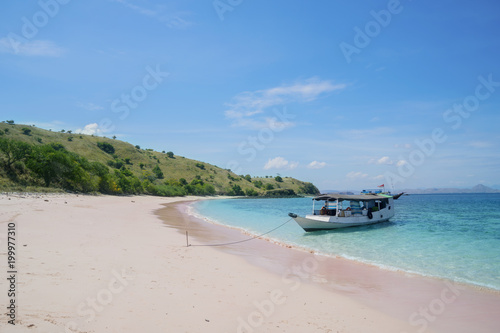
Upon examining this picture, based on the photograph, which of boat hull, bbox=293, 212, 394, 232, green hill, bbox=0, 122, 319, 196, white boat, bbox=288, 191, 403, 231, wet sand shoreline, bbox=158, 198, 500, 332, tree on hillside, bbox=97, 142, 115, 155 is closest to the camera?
wet sand shoreline, bbox=158, 198, 500, 332

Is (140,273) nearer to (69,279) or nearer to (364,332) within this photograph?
(69,279)

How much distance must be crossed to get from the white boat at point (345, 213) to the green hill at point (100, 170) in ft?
95.7

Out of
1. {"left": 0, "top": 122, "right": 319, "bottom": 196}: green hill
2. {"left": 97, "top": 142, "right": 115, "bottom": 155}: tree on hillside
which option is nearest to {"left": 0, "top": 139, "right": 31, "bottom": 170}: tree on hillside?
{"left": 0, "top": 122, "right": 319, "bottom": 196}: green hill

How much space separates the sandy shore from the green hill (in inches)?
1059

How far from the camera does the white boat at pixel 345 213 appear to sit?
76.7 ft

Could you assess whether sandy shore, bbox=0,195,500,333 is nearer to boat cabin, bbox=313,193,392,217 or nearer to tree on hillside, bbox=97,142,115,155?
boat cabin, bbox=313,193,392,217

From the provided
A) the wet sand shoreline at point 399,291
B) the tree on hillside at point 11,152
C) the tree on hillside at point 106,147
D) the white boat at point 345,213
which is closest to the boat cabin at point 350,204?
the white boat at point 345,213

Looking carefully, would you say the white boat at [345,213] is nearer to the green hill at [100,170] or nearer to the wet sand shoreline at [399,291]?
the wet sand shoreline at [399,291]

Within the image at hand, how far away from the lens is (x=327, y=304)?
751cm

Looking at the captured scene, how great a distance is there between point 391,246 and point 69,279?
16690 mm

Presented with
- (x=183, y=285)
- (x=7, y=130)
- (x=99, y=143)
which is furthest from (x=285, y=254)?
(x=99, y=143)

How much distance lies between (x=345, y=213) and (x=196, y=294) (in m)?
20.4

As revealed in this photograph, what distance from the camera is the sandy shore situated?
5449mm

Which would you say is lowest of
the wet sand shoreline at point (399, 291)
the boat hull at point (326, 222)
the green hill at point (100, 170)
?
the wet sand shoreline at point (399, 291)
